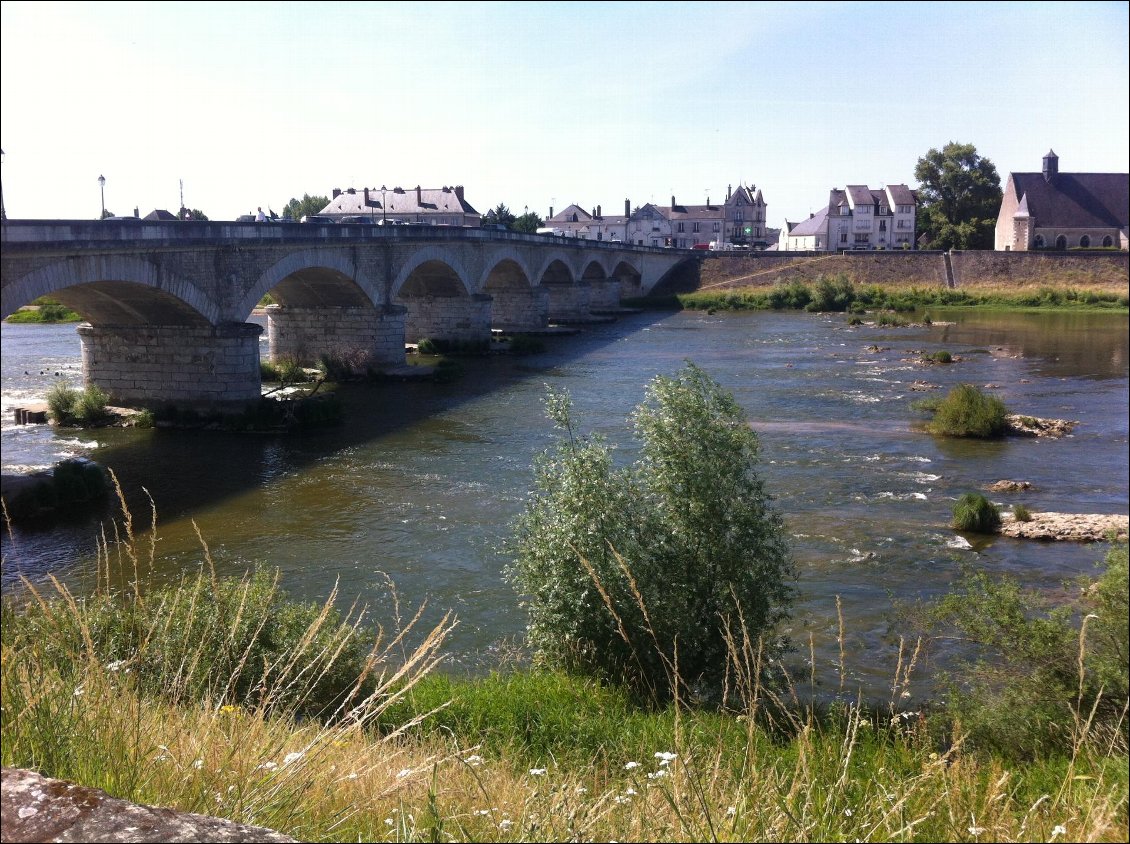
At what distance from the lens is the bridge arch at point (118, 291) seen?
58.8 feet

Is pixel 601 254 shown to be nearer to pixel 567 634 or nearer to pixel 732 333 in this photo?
pixel 732 333

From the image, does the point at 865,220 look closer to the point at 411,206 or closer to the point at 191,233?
the point at 411,206

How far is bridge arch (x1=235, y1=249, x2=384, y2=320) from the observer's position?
2762 centimetres

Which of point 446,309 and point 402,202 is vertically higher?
point 402,202

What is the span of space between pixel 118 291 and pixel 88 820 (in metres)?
22.2

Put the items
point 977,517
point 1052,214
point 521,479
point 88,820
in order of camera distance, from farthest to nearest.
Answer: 1. point 1052,214
2. point 521,479
3. point 977,517
4. point 88,820

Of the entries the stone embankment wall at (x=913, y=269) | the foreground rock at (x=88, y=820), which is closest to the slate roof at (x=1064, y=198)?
the stone embankment wall at (x=913, y=269)

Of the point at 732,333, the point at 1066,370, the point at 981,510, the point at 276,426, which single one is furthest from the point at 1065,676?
the point at 732,333

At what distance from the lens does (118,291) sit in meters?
22.3

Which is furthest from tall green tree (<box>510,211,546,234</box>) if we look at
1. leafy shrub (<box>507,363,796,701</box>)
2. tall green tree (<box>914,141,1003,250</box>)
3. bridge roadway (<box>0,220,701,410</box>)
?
leafy shrub (<box>507,363,796,701</box>)

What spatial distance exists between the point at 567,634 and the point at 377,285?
86.4 ft

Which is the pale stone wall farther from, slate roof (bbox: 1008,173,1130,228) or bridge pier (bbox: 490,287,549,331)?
slate roof (bbox: 1008,173,1130,228)

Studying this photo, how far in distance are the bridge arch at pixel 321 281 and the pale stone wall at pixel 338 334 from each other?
323mm

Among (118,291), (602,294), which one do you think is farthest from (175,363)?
(602,294)
